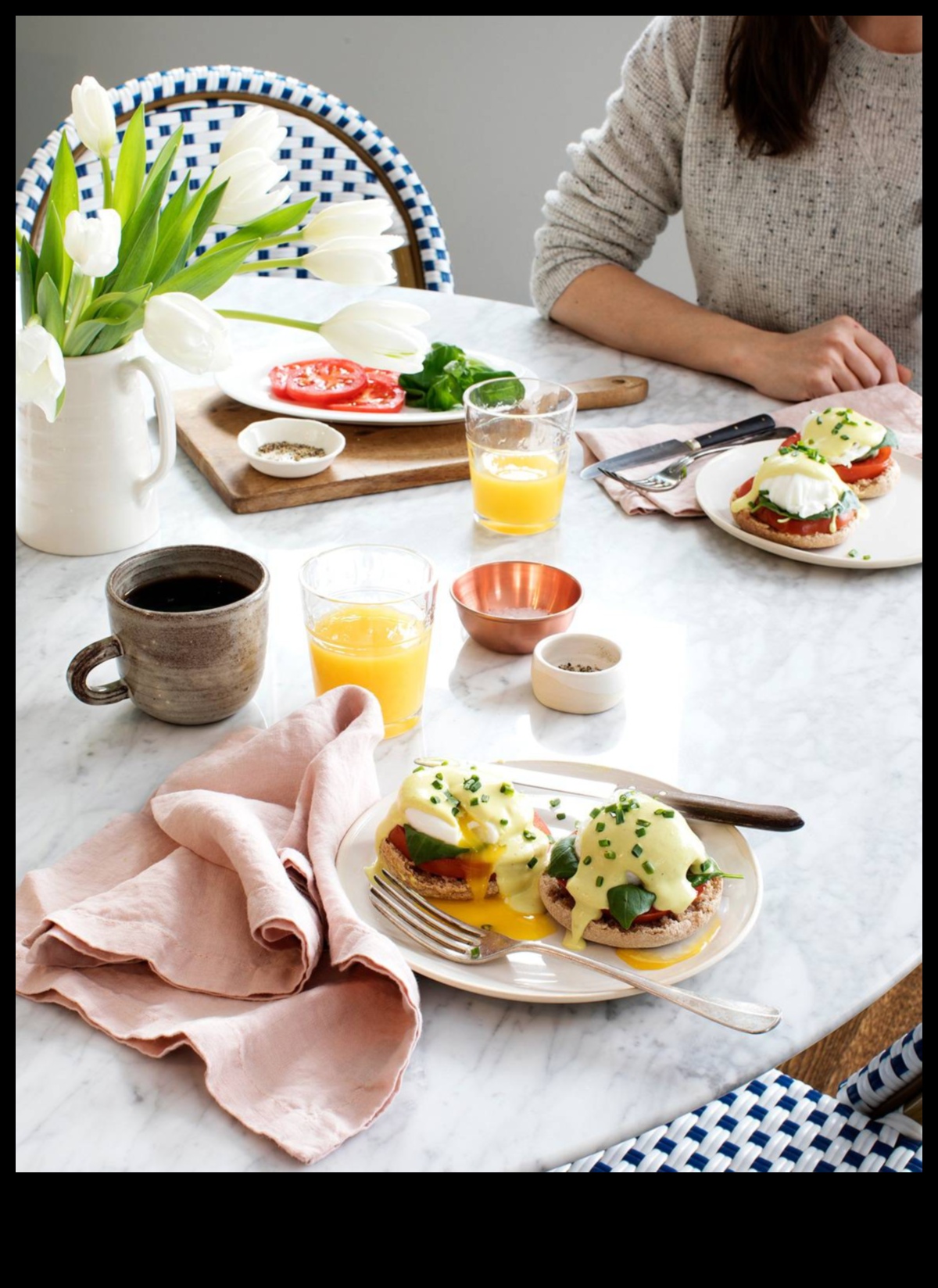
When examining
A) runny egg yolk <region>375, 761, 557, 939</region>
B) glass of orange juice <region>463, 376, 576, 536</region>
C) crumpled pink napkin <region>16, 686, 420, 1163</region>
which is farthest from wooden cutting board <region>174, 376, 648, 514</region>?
runny egg yolk <region>375, 761, 557, 939</region>

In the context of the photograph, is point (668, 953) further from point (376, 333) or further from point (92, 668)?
point (376, 333)

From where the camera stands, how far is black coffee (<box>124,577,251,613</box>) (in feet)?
3.58

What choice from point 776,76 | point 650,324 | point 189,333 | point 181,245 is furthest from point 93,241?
point 776,76

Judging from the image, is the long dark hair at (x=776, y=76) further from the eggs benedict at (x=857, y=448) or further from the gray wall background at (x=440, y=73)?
the gray wall background at (x=440, y=73)

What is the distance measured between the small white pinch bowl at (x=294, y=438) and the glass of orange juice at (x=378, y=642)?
1.28ft

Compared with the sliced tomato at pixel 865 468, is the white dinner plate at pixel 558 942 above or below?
below

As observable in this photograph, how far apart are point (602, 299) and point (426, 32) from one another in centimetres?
184

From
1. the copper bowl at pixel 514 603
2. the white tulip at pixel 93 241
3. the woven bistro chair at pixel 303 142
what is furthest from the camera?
the woven bistro chair at pixel 303 142

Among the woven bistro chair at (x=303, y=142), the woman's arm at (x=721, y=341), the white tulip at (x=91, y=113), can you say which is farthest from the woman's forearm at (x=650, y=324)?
the white tulip at (x=91, y=113)

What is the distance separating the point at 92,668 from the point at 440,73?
283cm

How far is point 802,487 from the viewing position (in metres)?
1.37

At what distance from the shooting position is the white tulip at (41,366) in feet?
3.31
